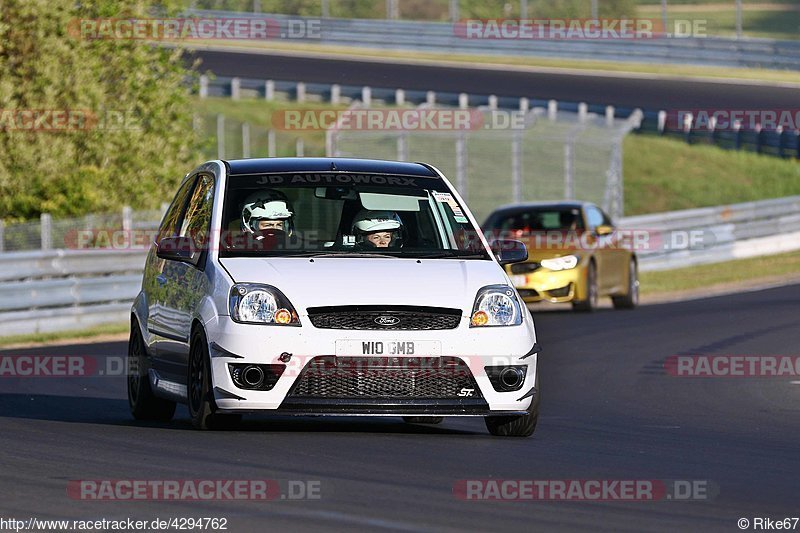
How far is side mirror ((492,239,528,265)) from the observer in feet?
36.9

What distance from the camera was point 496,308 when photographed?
34.3 ft

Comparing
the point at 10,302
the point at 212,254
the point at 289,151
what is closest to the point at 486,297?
the point at 212,254

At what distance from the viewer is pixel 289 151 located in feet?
155

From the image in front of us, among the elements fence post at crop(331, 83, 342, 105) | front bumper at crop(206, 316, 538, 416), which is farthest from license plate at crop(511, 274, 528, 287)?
fence post at crop(331, 83, 342, 105)

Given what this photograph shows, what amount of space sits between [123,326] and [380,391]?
A: 542 inches

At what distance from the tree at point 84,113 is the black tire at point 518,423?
17898mm

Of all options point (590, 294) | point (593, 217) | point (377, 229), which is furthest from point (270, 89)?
point (377, 229)

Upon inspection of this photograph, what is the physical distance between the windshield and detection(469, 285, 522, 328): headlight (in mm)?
523

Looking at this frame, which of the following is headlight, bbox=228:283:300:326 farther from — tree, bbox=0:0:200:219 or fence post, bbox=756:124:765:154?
fence post, bbox=756:124:765:154

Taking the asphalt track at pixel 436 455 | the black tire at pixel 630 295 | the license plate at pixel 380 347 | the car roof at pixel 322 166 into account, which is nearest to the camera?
the asphalt track at pixel 436 455

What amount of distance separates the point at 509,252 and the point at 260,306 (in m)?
1.88

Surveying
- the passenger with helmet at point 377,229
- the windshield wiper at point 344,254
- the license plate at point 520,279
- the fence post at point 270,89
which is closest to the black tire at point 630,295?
the license plate at point 520,279

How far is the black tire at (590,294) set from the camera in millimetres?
24984

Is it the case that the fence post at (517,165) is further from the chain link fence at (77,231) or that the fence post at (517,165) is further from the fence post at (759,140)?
the fence post at (759,140)
